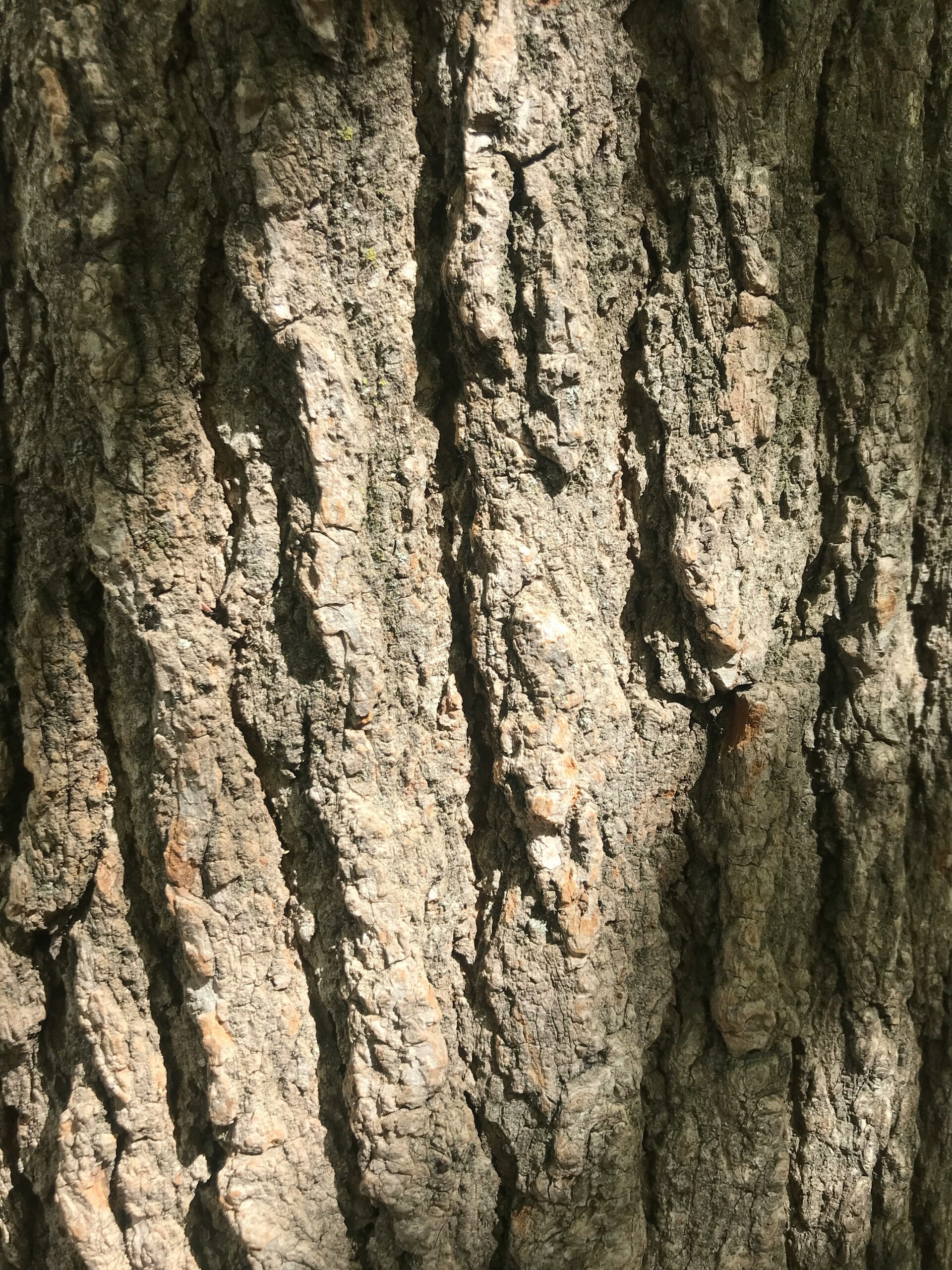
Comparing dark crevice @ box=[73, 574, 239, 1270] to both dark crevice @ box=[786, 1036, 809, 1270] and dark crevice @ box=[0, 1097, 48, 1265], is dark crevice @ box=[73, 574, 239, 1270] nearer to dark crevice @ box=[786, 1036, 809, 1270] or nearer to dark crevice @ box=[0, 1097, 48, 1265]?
dark crevice @ box=[0, 1097, 48, 1265]

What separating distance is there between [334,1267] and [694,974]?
20.4 inches

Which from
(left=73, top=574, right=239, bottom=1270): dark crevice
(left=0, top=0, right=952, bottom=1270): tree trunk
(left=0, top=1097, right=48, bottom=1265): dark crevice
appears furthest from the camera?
(left=0, top=1097, right=48, bottom=1265): dark crevice

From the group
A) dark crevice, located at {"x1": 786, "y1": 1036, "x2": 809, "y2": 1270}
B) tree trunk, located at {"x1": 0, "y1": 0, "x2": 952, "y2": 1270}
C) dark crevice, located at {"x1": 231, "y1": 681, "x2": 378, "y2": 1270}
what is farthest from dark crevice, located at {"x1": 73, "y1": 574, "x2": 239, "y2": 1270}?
dark crevice, located at {"x1": 786, "y1": 1036, "x2": 809, "y2": 1270}

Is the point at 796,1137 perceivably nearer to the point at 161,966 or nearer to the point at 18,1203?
the point at 161,966

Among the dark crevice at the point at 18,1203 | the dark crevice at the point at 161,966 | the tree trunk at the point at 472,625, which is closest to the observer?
the tree trunk at the point at 472,625

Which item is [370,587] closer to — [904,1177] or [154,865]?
[154,865]

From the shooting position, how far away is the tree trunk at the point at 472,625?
3.04 ft

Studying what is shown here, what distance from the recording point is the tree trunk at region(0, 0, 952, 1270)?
3.04 feet

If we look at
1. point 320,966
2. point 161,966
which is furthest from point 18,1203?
point 320,966

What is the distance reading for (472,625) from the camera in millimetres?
987

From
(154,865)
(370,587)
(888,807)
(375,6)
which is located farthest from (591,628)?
(375,6)

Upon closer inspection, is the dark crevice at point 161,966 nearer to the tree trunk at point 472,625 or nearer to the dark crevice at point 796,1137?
the tree trunk at point 472,625

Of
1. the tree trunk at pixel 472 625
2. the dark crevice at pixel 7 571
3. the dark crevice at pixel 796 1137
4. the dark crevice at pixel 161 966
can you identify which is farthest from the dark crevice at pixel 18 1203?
the dark crevice at pixel 796 1137

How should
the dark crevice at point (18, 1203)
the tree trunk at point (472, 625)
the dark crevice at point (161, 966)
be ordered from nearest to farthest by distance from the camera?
1. the tree trunk at point (472, 625)
2. the dark crevice at point (161, 966)
3. the dark crevice at point (18, 1203)
